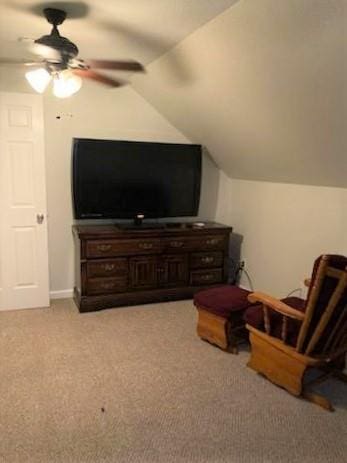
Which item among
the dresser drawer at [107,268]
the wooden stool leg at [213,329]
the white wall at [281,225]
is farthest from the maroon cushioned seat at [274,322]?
the dresser drawer at [107,268]

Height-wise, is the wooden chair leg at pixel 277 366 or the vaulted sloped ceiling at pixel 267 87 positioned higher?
the vaulted sloped ceiling at pixel 267 87

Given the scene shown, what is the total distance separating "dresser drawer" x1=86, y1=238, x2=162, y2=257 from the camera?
3742 mm

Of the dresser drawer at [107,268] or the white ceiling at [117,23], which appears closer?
the white ceiling at [117,23]

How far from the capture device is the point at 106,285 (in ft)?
12.6

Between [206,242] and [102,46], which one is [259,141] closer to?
[206,242]

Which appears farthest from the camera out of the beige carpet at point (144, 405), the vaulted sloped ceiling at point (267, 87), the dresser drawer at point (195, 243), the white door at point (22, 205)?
the dresser drawer at point (195, 243)

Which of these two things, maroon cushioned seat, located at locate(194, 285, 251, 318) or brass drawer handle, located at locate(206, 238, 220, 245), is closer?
maroon cushioned seat, located at locate(194, 285, 251, 318)

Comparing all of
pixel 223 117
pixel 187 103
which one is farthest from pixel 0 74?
pixel 223 117

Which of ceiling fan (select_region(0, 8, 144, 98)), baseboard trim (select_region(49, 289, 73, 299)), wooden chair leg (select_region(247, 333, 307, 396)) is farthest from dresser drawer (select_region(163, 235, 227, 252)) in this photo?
ceiling fan (select_region(0, 8, 144, 98))

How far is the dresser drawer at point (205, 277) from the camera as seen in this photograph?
13.9ft

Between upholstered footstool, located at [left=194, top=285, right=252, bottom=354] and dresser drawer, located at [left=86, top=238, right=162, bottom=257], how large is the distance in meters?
0.97

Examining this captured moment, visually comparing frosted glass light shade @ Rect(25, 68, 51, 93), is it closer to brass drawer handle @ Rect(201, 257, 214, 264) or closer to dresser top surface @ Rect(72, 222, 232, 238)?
dresser top surface @ Rect(72, 222, 232, 238)

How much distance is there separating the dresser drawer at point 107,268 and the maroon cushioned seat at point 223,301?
103 cm

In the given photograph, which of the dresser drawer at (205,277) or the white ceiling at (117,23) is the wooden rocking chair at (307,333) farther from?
the white ceiling at (117,23)
